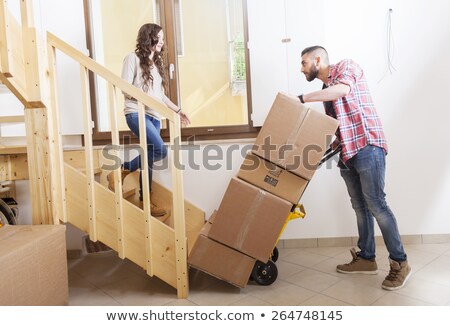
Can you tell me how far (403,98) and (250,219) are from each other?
1595 mm

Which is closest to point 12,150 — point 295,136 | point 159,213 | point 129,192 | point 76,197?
point 76,197

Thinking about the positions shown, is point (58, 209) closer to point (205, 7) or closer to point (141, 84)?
point (141, 84)

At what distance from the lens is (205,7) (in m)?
3.43

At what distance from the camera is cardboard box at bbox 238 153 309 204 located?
74.8 inches

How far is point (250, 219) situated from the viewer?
1924mm

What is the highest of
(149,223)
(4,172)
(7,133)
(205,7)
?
(205,7)

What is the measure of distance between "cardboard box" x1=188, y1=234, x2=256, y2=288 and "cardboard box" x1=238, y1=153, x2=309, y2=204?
41 centimetres

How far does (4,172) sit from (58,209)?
52cm

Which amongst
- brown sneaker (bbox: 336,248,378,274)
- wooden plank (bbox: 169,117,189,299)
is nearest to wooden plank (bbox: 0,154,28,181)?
wooden plank (bbox: 169,117,189,299)

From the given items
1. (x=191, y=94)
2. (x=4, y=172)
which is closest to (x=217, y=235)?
(x=4, y=172)

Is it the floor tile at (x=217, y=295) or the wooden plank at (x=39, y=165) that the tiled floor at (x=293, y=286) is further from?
the wooden plank at (x=39, y=165)

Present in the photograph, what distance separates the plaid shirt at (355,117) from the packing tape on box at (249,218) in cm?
53

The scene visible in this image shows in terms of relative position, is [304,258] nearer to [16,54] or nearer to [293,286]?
[293,286]
